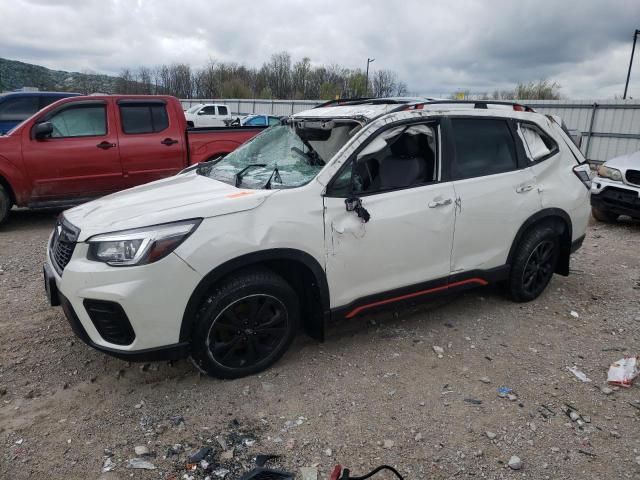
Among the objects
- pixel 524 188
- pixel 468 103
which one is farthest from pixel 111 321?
pixel 524 188

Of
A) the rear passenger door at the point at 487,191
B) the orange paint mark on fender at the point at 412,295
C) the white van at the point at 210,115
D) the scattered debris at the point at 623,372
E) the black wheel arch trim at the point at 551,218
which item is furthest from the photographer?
the white van at the point at 210,115

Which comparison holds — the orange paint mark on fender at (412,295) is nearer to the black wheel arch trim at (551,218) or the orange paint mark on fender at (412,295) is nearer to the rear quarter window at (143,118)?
the black wheel arch trim at (551,218)

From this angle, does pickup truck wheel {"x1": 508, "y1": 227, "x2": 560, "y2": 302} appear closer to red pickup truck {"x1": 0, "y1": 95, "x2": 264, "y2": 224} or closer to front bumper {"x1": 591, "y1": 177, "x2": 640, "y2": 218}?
front bumper {"x1": 591, "y1": 177, "x2": 640, "y2": 218}

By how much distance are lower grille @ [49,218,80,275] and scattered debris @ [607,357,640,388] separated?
3649 mm

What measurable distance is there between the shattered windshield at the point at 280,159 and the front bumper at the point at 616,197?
17.3 ft

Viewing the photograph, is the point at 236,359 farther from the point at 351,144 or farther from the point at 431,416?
the point at 351,144

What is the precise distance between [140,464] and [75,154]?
226 inches

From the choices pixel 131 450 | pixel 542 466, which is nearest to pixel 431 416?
pixel 542 466

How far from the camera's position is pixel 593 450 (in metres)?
2.67

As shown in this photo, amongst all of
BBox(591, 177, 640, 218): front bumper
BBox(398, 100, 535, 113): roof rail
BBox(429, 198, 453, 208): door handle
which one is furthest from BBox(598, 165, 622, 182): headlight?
BBox(429, 198, 453, 208): door handle

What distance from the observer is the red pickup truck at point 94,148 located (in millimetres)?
6820

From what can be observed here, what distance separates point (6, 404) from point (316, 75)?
6187cm

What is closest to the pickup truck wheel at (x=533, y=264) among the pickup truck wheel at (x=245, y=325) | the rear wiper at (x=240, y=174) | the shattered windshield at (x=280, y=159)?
the shattered windshield at (x=280, y=159)

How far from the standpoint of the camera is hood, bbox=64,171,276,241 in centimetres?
285
